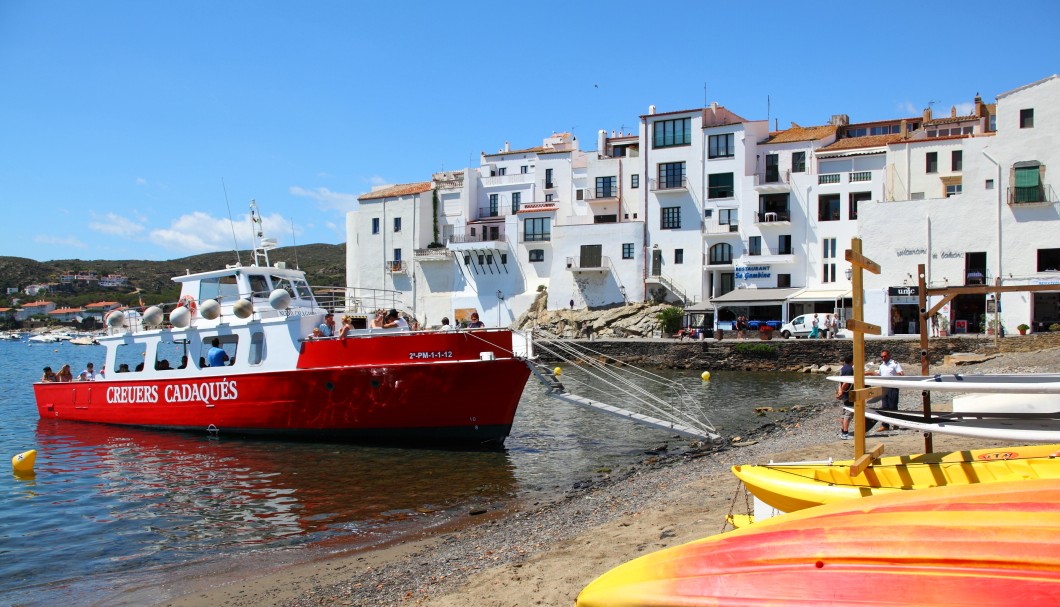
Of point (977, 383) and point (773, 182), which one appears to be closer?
point (977, 383)

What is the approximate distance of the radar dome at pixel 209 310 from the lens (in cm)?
2122

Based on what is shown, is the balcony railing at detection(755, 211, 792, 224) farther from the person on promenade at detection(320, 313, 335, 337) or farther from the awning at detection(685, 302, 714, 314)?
the person on promenade at detection(320, 313, 335, 337)

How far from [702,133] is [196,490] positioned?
149 feet

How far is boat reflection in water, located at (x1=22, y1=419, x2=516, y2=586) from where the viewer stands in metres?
12.6

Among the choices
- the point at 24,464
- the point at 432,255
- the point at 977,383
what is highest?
the point at 432,255

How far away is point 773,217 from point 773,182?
283 centimetres

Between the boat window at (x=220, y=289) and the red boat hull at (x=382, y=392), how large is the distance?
2397 mm

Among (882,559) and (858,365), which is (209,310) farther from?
(882,559)

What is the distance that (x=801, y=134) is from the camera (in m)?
53.2

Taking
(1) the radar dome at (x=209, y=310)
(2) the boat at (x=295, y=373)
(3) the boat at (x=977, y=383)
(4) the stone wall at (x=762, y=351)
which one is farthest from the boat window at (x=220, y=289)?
(3) the boat at (x=977, y=383)

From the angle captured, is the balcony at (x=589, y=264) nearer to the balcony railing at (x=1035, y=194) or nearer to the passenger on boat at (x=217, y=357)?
the balcony railing at (x=1035, y=194)

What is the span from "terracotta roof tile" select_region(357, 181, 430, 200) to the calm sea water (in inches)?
1680

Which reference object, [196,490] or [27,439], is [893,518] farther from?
[27,439]

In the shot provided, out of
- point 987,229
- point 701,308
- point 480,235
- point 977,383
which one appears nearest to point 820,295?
point 701,308
